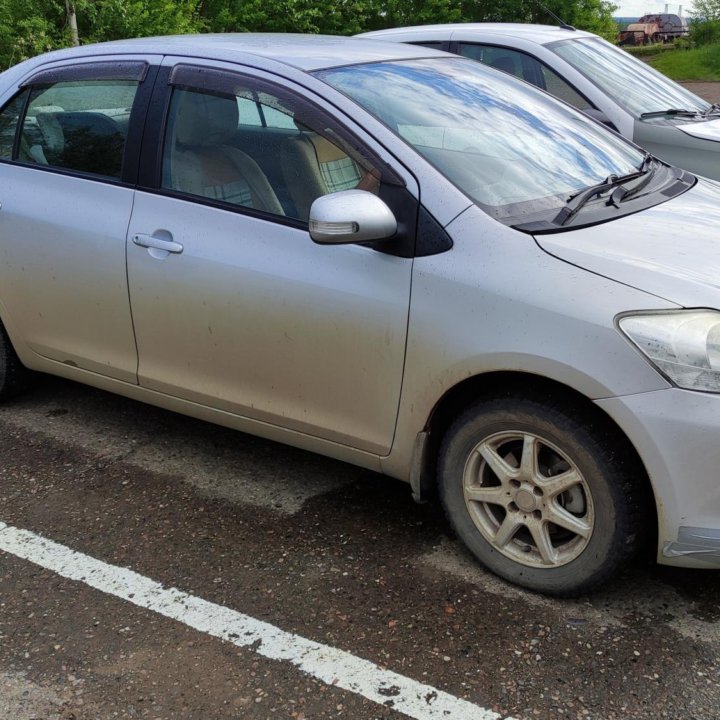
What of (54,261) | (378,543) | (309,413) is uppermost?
(54,261)

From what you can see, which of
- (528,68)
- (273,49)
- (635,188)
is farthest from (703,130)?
(273,49)

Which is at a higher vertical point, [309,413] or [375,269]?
[375,269]

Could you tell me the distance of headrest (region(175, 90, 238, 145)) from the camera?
11.8ft

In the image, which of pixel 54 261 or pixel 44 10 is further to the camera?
pixel 44 10

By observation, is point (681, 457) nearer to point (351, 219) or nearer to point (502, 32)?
point (351, 219)

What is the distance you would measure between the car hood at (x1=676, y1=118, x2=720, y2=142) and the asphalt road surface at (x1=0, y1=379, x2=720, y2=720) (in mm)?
3344

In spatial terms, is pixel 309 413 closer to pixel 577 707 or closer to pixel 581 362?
pixel 581 362

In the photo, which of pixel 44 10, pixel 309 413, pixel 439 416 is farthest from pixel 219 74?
pixel 44 10

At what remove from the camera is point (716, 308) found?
2.73 meters

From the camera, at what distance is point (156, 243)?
3619mm

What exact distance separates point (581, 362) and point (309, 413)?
1089 millimetres

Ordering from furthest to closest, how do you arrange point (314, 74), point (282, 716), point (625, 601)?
point (314, 74) < point (625, 601) < point (282, 716)

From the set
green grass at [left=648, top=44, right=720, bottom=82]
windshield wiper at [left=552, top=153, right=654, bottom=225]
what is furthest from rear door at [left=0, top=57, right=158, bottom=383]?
green grass at [left=648, top=44, right=720, bottom=82]

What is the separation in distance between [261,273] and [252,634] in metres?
1.22
